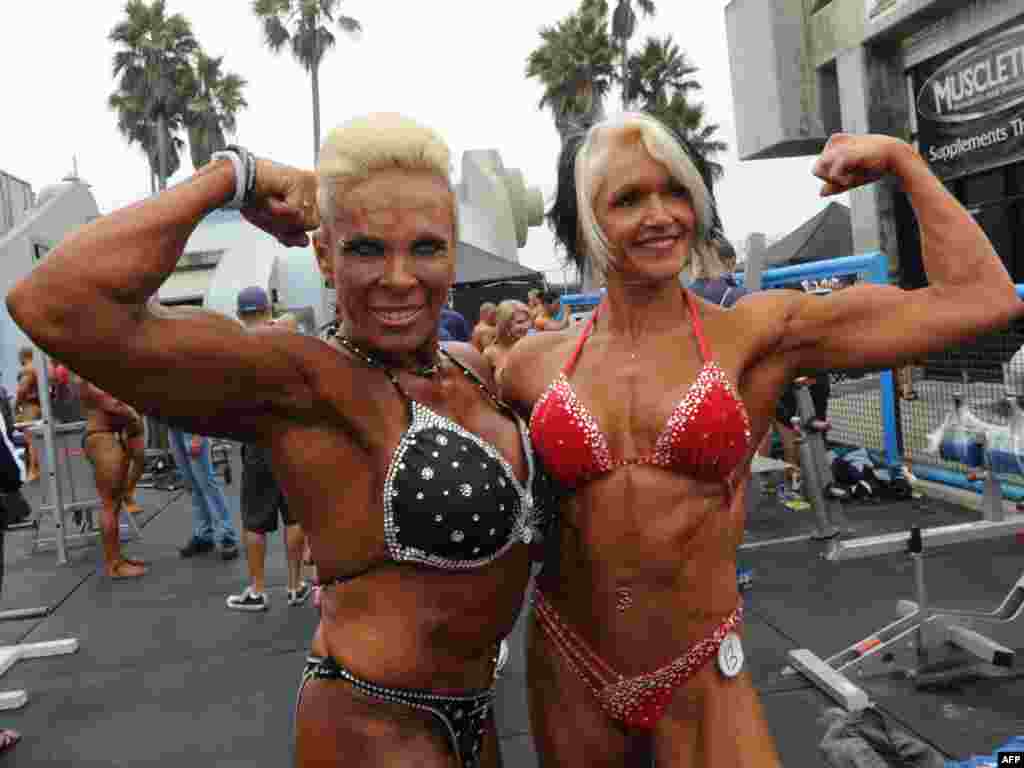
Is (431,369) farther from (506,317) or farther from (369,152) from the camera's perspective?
(506,317)

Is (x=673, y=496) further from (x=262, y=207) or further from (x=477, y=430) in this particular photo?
(x=262, y=207)

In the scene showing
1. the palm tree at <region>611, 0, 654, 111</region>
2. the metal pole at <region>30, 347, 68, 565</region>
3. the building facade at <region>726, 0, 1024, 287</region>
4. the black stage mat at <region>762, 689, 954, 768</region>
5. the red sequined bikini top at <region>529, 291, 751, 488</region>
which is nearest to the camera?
the red sequined bikini top at <region>529, 291, 751, 488</region>

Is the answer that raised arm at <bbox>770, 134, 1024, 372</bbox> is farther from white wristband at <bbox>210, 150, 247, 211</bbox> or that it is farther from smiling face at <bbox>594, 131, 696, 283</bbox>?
white wristband at <bbox>210, 150, 247, 211</bbox>

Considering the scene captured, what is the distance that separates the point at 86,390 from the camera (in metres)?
6.86

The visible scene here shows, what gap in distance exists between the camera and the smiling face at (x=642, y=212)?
6.39ft

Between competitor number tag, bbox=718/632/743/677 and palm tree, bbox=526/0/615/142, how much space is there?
30.2 metres

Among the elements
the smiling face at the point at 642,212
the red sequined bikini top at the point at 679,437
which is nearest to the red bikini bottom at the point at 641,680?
the red sequined bikini top at the point at 679,437

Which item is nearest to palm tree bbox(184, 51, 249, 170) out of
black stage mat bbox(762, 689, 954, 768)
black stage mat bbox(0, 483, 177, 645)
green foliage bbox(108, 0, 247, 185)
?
green foliage bbox(108, 0, 247, 185)

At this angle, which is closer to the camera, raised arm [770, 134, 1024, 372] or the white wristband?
the white wristband

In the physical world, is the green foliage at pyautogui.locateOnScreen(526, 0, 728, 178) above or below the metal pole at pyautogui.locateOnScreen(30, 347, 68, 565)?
above

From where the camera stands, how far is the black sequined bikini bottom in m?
1.67

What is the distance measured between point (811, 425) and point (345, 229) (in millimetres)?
4578

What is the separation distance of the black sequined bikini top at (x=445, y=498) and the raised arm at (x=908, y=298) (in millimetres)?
722

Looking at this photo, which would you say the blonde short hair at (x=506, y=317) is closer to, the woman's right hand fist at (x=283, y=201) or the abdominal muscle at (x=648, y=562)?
the abdominal muscle at (x=648, y=562)
